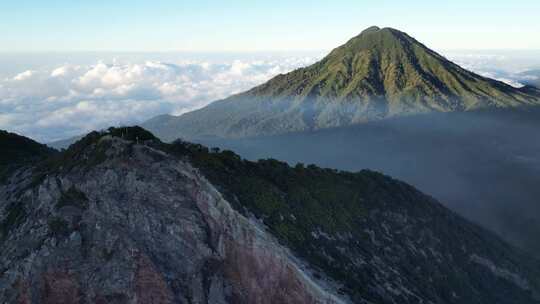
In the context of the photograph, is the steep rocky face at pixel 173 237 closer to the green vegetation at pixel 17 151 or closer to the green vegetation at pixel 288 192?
the green vegetation at pixel 288 192

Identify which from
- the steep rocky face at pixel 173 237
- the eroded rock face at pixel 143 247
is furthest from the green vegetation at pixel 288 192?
the eroded rock face at pixel 143 247

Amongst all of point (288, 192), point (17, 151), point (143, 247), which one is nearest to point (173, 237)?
point (143, 247)

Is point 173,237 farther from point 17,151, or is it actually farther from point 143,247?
point 17,151

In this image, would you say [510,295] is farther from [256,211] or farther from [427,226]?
[256,211]

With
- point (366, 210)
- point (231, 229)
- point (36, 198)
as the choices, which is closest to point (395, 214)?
point (366, 210)

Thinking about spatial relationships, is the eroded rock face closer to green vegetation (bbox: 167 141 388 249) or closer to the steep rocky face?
the steep rocky face

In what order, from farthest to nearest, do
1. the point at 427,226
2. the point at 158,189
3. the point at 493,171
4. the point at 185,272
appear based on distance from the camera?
the point at 493,171
the point at 427,226
the point at 158,189
the point at 185,272
